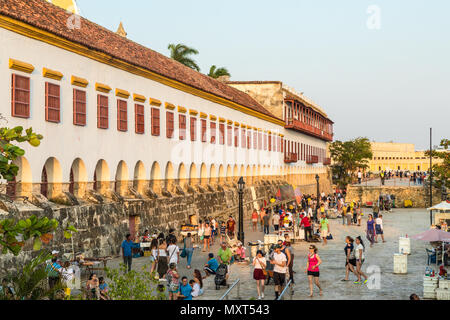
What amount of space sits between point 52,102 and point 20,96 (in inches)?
69.6

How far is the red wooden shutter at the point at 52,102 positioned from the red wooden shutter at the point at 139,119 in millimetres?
6482

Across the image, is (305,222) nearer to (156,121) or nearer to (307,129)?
(156,121)

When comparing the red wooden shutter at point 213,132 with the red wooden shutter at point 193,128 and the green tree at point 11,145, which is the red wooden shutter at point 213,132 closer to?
the red wooden shutter at point 193,128

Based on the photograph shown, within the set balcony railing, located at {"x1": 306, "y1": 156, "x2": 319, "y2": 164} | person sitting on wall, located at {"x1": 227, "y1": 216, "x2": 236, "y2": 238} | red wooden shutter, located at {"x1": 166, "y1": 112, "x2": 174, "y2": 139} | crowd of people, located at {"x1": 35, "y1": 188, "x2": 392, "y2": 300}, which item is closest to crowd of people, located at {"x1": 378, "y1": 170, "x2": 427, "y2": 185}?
balcony railing, located at {"x1": 306, "y1": 156, "x2": 319, "y2": 164}

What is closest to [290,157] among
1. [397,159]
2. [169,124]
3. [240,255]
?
[169,124]

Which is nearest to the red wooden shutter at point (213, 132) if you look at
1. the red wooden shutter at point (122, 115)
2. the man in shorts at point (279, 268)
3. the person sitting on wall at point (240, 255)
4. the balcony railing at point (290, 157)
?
the red wooden shutter at point (122, 115)

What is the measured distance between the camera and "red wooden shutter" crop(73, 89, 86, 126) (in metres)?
22.1

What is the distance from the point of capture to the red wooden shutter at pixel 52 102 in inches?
801

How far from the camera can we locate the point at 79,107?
73.6 feet

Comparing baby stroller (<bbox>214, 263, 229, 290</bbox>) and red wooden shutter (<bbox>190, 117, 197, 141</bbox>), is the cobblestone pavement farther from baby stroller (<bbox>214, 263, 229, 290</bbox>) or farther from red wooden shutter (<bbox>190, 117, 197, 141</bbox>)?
red wooden shutter (<bbox>190, 117, 197, 141</bbox>)

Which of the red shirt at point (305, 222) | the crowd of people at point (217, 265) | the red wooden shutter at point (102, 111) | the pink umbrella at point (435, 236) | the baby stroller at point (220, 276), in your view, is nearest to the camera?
the crowd of people at point (217, 265)

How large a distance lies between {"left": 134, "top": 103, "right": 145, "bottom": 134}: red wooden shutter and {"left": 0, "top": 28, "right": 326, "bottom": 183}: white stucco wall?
0.90 ft

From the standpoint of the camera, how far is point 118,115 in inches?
1009
